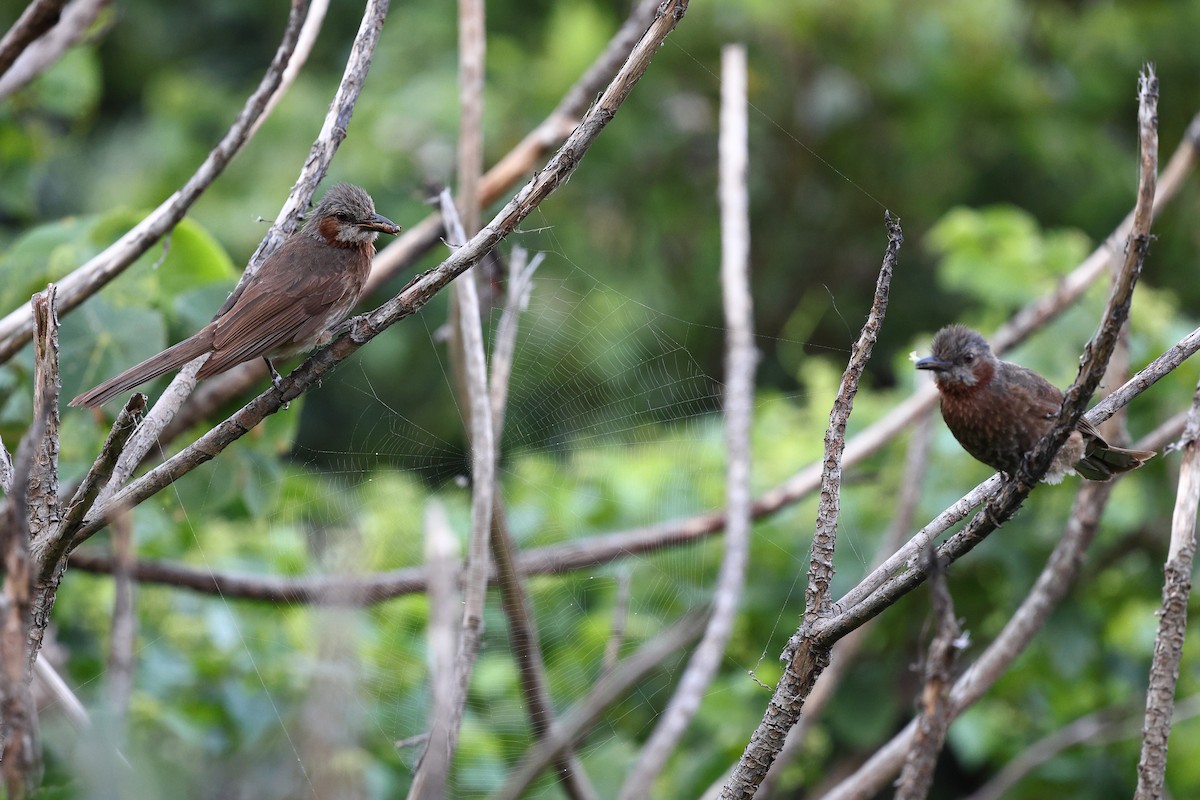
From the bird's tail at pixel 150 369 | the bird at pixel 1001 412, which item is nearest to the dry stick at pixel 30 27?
the bird's tail at pixel 150 369

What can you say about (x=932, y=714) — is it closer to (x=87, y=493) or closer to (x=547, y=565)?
(x=87, y=493)

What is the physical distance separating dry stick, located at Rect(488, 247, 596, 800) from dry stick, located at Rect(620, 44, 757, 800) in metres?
0.17

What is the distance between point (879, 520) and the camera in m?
4.27

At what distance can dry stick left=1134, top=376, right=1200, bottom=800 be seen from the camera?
1.94m

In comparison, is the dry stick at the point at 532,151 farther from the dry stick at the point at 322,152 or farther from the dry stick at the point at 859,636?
the dry stick at the point at 859,636

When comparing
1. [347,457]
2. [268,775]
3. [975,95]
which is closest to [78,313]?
[347,457]

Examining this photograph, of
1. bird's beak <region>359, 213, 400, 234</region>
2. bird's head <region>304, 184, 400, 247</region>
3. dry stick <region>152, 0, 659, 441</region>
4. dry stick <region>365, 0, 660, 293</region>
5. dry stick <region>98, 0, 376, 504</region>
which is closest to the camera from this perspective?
dry stick <region>98, 0, 376, 504</region>

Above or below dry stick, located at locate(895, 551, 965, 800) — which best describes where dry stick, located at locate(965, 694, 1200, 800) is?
above

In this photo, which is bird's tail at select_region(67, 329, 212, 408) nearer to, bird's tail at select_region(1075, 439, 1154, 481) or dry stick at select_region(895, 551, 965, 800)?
dry stick at select_region(895, 551, 965, 800)

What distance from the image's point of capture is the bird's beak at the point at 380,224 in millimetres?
3090

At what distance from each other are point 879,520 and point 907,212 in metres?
4.27

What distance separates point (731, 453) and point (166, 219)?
1.72 metres

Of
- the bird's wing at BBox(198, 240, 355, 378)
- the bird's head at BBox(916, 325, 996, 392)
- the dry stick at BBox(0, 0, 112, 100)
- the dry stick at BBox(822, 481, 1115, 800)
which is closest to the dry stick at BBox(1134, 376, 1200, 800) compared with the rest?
the dry stick at BBox(822, 481, 1115, 800)

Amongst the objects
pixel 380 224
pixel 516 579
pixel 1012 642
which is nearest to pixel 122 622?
pixel 516 579
